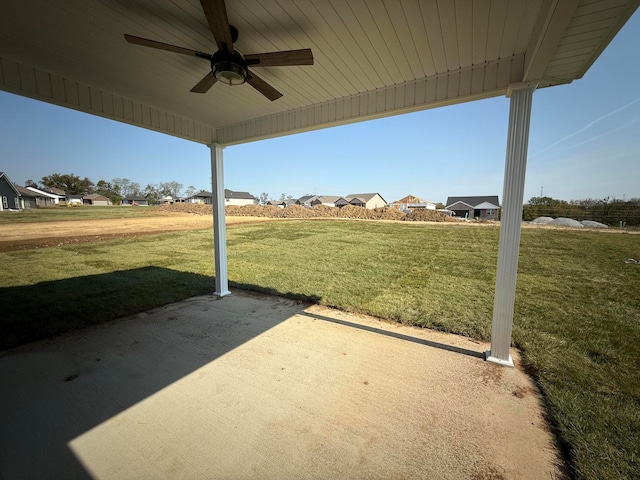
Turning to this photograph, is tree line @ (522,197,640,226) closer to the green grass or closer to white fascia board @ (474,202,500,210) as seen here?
white fascia board @ (474,202,500,210)

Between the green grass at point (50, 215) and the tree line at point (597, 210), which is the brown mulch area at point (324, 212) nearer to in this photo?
the green grass at point (50, 215)

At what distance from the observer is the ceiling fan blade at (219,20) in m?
1.58

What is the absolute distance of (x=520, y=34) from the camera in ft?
6.78

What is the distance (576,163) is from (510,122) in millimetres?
16574

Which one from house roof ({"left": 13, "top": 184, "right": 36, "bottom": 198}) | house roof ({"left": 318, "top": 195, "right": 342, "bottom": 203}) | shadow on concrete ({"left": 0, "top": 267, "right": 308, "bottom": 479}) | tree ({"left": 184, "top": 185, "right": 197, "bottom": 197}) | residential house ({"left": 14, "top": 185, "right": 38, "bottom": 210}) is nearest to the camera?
shadow on concrete ({"left": 0, "top": 267, "right": 308, "bottom": 479})

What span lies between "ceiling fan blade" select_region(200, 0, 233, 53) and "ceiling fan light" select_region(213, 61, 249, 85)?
0.10m

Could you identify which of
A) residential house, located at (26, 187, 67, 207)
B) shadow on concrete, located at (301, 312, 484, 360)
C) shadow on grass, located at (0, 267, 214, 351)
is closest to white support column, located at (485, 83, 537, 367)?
shadow on concrete, located at (301, 312, 484, 360)

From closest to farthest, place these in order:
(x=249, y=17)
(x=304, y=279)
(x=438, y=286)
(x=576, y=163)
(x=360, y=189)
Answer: (x=249, y=17) < (x=438, y=286) < (x=304, y=279) < (x=576, y=163) < (x=360, y=189)

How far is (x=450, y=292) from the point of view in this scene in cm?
493

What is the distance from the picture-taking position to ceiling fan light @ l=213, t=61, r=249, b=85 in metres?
2.09

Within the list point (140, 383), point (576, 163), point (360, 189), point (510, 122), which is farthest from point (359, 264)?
point (360, 189)

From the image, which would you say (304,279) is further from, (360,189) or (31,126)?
(360,189)

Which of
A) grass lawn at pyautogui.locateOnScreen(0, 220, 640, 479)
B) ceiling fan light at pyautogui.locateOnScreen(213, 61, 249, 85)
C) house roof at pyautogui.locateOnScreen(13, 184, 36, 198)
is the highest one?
house roof at pyautogui.locateOnScreen(13, 184, 36, 198)

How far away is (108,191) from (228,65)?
8207cm
